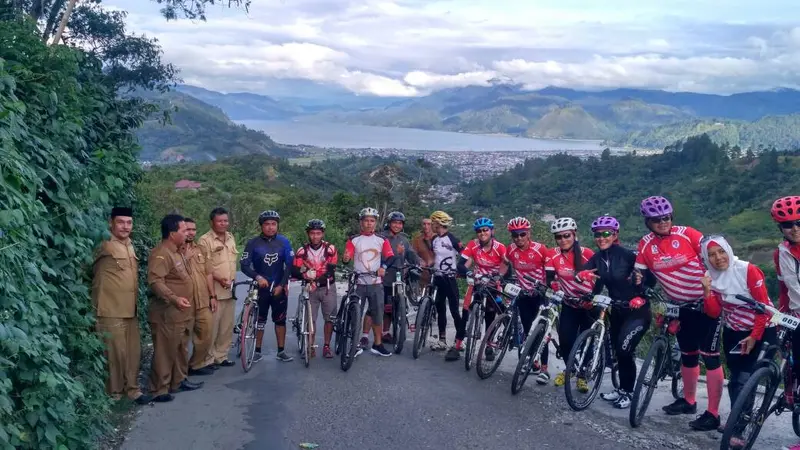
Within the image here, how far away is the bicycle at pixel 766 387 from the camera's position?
211 inches

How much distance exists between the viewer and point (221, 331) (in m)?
8.65

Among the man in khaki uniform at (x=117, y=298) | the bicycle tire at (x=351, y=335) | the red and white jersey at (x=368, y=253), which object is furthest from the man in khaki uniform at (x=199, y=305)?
the red and white jersey at (x=368, y=253)

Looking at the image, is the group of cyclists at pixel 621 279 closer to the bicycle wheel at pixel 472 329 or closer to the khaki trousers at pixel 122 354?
the bicycle wheel at pixel 472 329

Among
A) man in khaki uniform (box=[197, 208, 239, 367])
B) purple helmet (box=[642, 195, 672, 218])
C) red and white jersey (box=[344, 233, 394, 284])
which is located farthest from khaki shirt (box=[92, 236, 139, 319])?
purple helmet (box=[642, 195, 672, 218])

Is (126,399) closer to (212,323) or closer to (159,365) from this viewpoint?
(159,365)

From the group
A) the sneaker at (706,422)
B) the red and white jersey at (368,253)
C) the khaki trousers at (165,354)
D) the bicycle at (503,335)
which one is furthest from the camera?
the red and white jersey at (368,253)

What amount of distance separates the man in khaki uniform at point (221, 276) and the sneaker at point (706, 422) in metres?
5.48

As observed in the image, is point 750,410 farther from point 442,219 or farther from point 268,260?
point 268,260

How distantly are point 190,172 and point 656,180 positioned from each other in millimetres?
62603

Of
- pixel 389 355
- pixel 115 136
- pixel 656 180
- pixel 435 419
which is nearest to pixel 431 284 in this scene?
pixel 389 355

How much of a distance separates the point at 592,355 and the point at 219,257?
4573 millimetres

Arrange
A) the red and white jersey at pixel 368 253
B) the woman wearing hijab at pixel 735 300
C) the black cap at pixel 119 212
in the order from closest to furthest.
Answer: the woman wearing hijab at pixel 735 300 < the black cap at pixel 119 212 < the red and white jersey at pixel 368 253

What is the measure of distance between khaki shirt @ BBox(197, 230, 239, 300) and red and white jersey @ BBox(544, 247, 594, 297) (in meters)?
3.95

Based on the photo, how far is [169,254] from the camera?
7.20m
